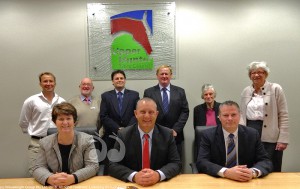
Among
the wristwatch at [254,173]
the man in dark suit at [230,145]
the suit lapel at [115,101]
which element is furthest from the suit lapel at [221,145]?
the suit lapel at [115,101]

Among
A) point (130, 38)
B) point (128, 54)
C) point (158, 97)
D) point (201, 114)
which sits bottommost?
point (201, 114)

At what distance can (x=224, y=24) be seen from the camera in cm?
379

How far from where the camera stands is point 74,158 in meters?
2.06

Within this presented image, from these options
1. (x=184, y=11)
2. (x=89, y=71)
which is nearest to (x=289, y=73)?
(x=184, y=11)

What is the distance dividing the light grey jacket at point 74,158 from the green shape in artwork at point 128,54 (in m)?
1.83

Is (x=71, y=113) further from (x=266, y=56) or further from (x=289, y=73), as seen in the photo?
(x=289, y=73)

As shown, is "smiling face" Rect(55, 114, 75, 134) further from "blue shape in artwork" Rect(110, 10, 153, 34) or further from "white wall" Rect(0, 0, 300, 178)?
"blue shape in artwork" Rect(110, 10, 153, 34)

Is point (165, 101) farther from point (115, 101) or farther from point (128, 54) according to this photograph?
point (128, 54)

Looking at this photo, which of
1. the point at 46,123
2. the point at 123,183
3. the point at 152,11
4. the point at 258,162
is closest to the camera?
the point at 123,183

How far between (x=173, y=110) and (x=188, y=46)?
1.05m

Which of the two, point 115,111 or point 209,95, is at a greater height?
point 209,95

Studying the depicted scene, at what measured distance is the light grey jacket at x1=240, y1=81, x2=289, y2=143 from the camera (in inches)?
114

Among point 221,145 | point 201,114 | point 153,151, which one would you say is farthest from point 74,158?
point 201,114

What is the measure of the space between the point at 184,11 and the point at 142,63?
0.91m
